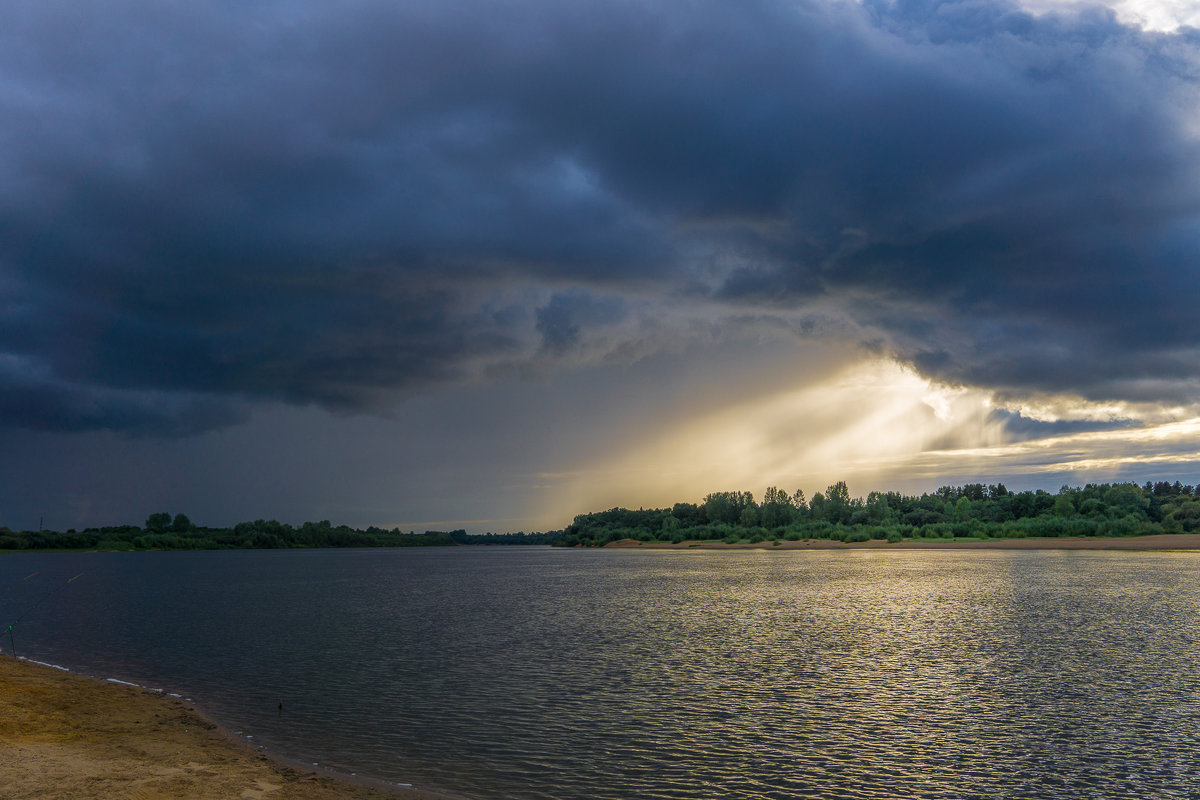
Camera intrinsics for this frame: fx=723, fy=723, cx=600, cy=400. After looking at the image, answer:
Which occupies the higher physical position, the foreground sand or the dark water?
the foreground sand

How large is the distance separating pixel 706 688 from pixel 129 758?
67.6 feet

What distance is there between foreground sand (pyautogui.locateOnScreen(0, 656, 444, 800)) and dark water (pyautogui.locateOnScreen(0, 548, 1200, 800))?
1.82 m

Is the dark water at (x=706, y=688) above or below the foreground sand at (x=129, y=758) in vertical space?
below

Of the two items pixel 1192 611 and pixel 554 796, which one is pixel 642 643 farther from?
pixel 1192 611

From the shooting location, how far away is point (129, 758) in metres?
19.5

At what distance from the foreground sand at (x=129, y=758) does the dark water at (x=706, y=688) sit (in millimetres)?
1824

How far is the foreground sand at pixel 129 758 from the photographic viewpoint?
16.6m

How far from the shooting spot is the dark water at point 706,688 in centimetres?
2008

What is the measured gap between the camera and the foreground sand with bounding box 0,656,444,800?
16.6m

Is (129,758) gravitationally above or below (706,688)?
above

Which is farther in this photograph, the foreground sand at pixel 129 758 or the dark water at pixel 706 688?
the dark water at pixel 706 688

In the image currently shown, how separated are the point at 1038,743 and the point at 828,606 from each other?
40899 millimetres

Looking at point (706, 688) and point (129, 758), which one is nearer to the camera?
point (129, 758)

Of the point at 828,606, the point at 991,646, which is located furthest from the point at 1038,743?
the point at 828,606
